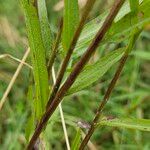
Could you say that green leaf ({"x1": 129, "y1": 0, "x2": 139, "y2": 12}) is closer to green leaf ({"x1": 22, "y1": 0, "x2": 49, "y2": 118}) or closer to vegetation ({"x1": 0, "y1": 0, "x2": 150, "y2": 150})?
vegetation ({"x1": 0, "y1": 0, "x2": 150, "y2": 150})

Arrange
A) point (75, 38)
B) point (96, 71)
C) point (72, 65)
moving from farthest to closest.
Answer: point (72, 65) < point (96, 71) < point (75, 38)

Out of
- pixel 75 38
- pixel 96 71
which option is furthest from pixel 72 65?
pixel 75 38

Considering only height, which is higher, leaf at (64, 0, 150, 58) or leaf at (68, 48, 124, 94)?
leaf at (64, 0, 150, 58)

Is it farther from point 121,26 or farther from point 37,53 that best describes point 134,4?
point 37,53

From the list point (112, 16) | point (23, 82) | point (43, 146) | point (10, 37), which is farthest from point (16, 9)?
point (112, 16)

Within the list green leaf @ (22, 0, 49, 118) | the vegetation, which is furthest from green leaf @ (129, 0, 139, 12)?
green leaf @ (22, 0, 49, 118)

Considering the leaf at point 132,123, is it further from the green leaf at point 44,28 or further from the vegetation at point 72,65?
the green leaf at point 44,28
